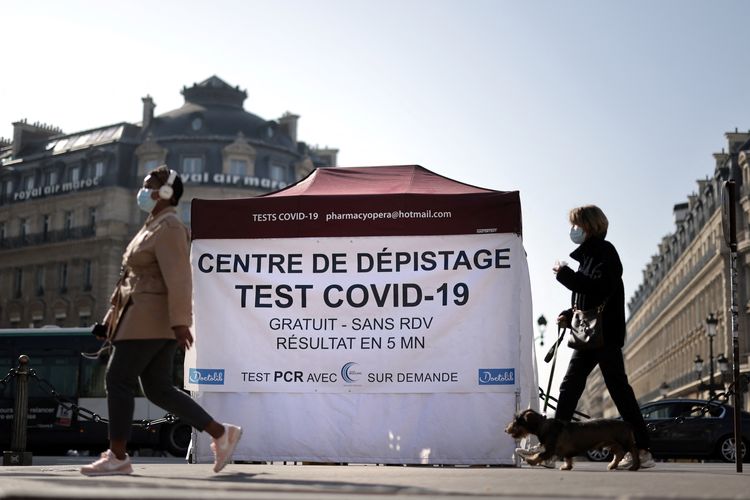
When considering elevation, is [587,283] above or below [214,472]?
above

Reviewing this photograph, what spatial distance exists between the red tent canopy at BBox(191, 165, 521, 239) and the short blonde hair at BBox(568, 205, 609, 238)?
0.82m

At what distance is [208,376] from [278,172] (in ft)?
197

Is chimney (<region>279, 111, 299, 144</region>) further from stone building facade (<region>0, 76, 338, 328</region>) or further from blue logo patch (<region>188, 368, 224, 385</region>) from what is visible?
blue logo patch (<region>188, 368, 224, 385</region>)

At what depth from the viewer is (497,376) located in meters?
9.55

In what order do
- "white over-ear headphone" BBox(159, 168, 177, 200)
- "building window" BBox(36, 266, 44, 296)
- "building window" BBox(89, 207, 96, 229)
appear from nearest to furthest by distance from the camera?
"white over-ear headphone" BBox(159, 168, 177, 200) → "building window" BBox(89, 207, 96, 229) → "building window" BBox(36, 266, 44, 296)

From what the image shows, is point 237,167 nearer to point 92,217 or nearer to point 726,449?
point 92,217

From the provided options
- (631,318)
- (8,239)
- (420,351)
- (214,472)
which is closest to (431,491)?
(214,472)

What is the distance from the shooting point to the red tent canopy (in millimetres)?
9781

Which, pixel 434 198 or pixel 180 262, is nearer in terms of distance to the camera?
Result: pixel 180 262

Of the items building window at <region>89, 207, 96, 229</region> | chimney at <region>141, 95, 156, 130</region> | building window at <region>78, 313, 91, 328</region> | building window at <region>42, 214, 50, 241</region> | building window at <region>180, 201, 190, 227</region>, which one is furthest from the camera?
building window at <region>42, 214, 50, 241</region>

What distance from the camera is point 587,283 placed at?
8.70m

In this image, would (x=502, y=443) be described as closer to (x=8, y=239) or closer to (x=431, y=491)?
(x=431, y=491)

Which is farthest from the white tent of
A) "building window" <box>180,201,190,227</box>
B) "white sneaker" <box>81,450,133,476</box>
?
"building window" <box>180,201,190,227</box>

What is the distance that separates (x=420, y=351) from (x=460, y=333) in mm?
354
